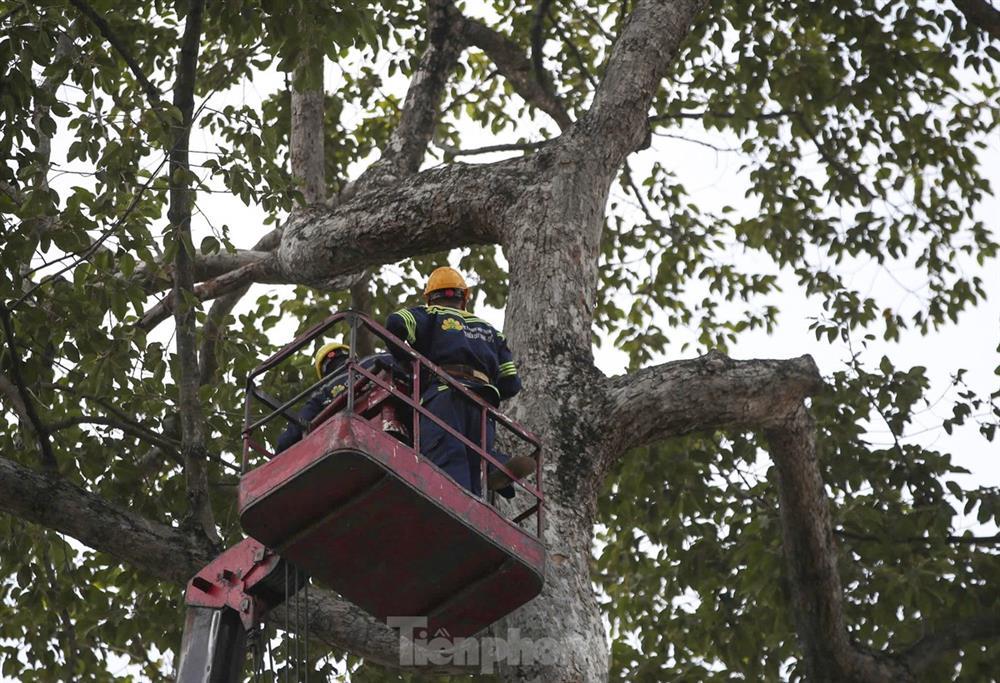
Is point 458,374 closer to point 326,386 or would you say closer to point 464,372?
point 464,372

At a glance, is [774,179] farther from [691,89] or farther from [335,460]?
[335,460]

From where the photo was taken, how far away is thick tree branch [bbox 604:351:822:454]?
6.70 m

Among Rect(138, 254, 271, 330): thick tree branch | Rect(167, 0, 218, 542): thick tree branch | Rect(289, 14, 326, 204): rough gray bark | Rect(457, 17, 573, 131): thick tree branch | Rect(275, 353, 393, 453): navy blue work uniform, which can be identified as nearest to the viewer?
Rect(275, 353, 393, 453): navy blue work uniform

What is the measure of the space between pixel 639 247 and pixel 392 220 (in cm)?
595

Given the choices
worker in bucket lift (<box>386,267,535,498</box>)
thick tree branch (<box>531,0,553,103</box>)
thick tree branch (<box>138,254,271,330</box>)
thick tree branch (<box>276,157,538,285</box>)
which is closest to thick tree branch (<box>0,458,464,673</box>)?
worker in bucket lift (<box>386,267,535,498</box>)

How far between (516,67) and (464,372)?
17.1 ft

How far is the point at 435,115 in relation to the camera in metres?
9.69

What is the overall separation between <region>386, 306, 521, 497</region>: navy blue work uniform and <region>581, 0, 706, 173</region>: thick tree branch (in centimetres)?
184

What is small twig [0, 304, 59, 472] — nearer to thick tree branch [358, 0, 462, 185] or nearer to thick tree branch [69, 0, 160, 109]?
thick tree branch [69, 0, 160, 109]

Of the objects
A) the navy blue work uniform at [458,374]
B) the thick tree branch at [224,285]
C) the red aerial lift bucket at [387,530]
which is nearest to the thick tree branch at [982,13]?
the thick tree branch at [224,285]

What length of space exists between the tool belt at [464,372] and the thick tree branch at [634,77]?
204 centimetres

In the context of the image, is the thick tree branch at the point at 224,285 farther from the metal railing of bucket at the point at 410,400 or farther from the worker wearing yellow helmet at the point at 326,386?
the metal railing of bucket at the point at 410,400

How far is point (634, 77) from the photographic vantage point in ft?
28.0

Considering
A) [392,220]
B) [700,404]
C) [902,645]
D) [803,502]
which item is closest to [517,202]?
[392,220]
